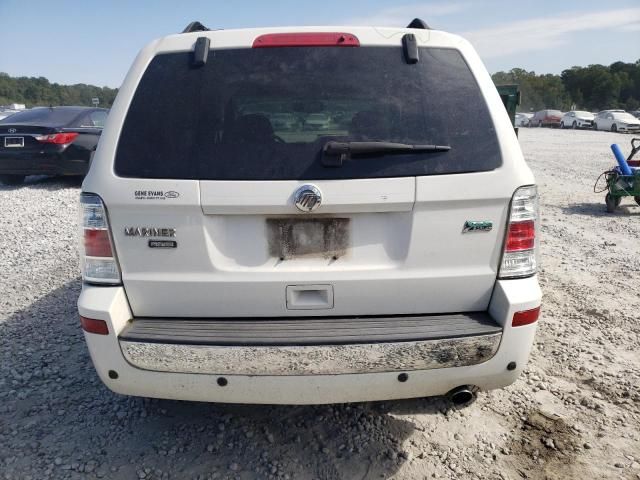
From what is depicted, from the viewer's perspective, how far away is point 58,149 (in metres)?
9.95

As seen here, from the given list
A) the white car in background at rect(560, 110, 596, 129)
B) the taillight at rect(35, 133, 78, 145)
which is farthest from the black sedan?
the white car in background at rect(560, 110, 596, 129)

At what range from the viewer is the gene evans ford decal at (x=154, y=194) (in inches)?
85.5

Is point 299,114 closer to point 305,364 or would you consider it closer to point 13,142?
point 305,364

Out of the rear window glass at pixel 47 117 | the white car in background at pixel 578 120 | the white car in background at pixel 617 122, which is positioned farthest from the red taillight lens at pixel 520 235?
the white car in background at pixel 578 120

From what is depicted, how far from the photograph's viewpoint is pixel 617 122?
3494 cm

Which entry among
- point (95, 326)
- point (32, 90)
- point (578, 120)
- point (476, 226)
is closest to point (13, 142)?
point (95, 326)

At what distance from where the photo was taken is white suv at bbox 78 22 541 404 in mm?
2172

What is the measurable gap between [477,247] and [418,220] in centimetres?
31

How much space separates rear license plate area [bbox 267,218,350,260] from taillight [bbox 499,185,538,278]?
29.7 inches

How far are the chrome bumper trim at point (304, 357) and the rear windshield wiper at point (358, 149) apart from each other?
2.72 ft

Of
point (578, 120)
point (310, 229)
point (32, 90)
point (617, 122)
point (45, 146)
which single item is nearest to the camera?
point (310, 229)

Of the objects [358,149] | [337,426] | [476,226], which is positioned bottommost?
[337,426]

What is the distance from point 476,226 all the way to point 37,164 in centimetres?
1020

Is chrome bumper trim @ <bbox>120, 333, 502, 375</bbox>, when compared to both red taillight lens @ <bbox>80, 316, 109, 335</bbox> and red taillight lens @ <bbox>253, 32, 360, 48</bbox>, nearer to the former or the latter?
red taillight lens @ <bbox>80, 316, 109, 335</bbox>
